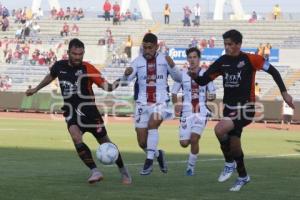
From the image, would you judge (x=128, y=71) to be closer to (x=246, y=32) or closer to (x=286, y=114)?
(x=286, y=114)

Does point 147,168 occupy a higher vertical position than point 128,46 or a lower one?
higher

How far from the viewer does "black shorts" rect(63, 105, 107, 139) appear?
13016 mm

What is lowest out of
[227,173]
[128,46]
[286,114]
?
[286,114]

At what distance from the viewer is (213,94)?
1577 cm

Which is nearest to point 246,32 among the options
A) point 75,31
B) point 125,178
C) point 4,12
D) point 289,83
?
point 289,83

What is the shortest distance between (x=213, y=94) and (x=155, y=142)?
1683 millimetres

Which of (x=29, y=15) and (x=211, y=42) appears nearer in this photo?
(x=211, y=42)

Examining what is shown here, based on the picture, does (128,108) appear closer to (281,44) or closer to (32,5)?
(281,44)

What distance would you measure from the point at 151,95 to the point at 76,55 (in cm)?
227

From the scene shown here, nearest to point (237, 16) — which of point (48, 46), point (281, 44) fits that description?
point (281, 44)

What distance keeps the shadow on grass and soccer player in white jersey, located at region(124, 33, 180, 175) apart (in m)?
0.62

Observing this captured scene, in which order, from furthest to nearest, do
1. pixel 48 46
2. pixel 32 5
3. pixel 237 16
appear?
pixel 32 5
pixel 237 16
pixel 48 46

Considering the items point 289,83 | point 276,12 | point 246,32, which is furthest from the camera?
point 276,12

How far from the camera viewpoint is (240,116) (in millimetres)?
12703
